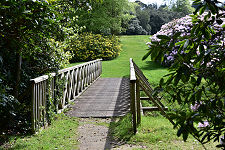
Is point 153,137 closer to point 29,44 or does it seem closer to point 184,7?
point 29,44

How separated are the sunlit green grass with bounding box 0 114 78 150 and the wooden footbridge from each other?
21cm

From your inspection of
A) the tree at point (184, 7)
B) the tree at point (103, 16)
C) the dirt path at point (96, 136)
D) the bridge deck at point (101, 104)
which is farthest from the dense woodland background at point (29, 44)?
the tree at point (184, 7)

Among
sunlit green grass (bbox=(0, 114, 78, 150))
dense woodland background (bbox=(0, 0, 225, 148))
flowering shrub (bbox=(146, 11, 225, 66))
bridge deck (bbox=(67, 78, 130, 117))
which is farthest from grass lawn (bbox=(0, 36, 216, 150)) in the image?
flowering shrub (bbox=(146, 11, 225, 66))

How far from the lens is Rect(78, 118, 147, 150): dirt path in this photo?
4.14m

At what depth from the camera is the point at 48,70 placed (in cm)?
550

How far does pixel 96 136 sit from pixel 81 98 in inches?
139

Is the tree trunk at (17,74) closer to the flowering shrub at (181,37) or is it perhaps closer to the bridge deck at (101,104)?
the bridge deck at (101,104)

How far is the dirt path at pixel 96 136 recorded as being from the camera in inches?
163

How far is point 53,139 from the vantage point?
443 centimetres

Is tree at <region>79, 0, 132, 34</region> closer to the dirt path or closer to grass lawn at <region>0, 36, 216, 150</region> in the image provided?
the dirt path

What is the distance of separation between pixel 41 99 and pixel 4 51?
1144mm

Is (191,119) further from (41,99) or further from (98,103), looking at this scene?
(98,103)

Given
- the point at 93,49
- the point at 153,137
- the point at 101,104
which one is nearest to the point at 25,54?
the point at 153,137

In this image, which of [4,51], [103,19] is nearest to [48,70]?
[4,51]
